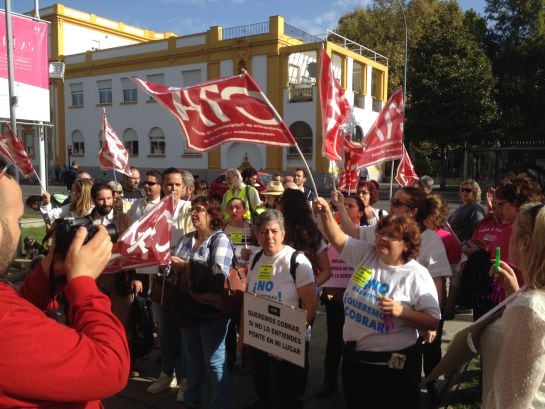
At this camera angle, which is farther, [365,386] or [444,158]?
[444,158]

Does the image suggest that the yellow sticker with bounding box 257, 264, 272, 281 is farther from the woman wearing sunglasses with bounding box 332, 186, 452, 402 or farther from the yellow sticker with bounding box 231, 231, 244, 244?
the yellow sticker with bounding box 231, 231, 244, 244

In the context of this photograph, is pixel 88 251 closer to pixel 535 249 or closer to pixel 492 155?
pixel 535 249

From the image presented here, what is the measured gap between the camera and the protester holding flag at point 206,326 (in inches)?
125

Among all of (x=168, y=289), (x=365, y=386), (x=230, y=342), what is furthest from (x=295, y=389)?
(x=230, y=342)

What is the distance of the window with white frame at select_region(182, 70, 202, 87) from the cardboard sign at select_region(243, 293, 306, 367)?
2739cm

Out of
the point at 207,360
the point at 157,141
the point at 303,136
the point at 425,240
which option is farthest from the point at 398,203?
Result: the point at 157,141

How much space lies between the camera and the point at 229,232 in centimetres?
475

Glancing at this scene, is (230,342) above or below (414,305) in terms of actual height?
below

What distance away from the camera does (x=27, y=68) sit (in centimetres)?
924

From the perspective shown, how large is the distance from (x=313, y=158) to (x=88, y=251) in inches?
1007

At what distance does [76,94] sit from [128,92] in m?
5.53

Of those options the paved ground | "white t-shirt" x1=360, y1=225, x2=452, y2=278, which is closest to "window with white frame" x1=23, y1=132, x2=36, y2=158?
the paved ground

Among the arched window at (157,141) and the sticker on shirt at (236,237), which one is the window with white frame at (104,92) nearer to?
the arched window at (157,141)

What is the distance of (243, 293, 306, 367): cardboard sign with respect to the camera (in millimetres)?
2643
